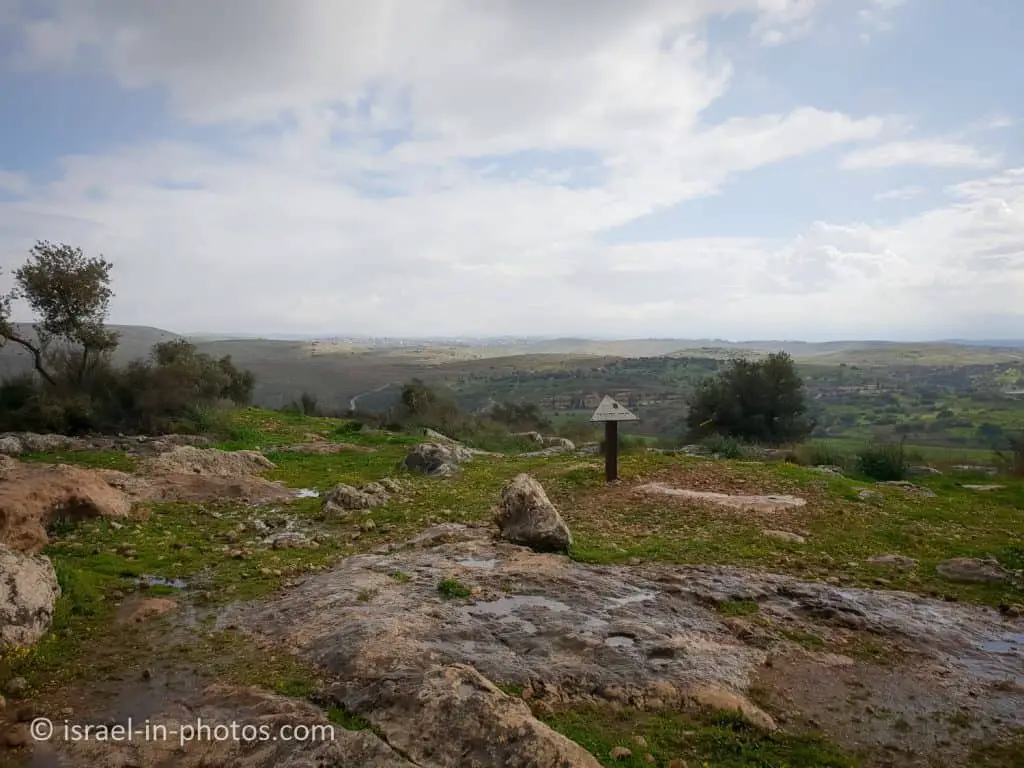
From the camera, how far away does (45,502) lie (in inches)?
432

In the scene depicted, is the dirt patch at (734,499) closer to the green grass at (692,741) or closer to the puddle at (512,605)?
the puddle at (512,605)

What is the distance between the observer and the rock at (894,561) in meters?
10.2

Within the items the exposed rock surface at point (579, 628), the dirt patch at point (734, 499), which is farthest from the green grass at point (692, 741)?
the dirt patch at point (734, 499)

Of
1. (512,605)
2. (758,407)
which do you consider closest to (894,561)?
(512,605)

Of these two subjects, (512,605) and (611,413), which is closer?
(512,605)

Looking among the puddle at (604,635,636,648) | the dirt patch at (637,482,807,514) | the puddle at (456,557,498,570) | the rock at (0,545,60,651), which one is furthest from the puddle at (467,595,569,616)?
the dirt patch at (637,482,807,514)

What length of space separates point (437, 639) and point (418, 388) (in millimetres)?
33599

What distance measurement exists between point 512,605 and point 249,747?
12.0 ft

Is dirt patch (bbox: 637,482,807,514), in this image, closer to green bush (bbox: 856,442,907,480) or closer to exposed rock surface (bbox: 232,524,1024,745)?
exposed rock surface (bbox: 232,524,1024,745)

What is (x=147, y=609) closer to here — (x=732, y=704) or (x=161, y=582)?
(x=161, y=582)

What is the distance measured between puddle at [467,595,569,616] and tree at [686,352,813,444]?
1159 inches

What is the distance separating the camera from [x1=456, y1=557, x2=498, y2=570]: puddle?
30.9ft

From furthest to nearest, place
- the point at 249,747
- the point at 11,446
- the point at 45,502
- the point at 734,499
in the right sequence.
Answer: the point at 11,446
the point at 734,499
the point at 45,502
the point at 249,747

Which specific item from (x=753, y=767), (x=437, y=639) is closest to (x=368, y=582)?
(x=437, y=639)
